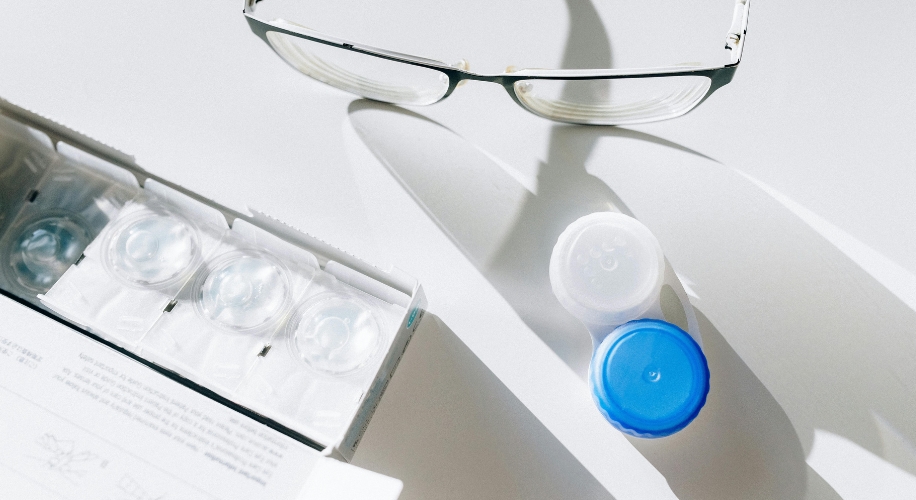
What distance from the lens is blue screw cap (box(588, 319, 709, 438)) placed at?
490 millimetres

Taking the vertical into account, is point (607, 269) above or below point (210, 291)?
above

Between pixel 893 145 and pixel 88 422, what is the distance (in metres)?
0.65

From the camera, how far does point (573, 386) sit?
54 centimetres

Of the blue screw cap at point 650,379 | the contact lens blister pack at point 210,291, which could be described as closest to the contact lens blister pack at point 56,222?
the contact lens blister pack at point 210,291

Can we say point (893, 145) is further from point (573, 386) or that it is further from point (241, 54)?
point (241, 54)

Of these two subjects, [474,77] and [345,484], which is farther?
[474,77]

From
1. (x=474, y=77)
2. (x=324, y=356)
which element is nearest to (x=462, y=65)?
(x=474, y=77)

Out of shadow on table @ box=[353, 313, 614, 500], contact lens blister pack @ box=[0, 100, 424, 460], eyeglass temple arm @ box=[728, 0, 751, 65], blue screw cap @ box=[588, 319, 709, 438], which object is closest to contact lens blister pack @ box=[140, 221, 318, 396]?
contact lens blister pack @ box=[0, 100, 424, 460]

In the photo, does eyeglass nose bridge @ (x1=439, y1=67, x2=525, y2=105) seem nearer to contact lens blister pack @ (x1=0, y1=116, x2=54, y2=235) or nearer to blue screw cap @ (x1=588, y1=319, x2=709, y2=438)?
Result: blue screw cap @ (x1=588, y1=319, x2=709, y2=438)

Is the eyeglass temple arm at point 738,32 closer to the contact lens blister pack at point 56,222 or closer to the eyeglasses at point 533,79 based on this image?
the eyeglasses at point 533,79

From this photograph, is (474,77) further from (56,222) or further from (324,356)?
(56,222)

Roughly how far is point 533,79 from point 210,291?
0.30 meters

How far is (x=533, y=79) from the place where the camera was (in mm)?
545

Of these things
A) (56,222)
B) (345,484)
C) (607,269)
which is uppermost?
(607,269)
